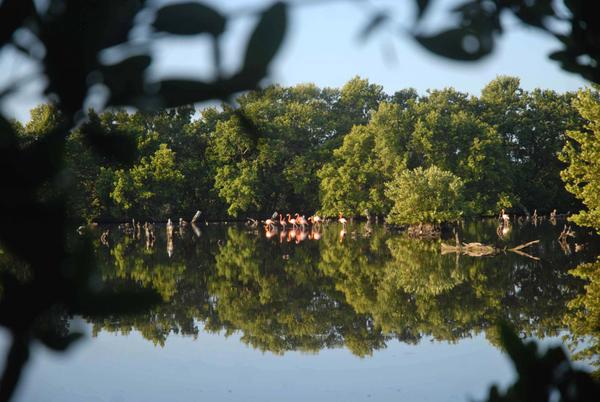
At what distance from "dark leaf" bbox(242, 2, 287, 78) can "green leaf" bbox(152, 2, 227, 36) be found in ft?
0.19

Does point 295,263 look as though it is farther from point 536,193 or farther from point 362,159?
point 536,193

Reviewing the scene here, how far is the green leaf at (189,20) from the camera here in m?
0.71

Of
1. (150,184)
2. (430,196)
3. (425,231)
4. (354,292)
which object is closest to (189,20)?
(354,292)

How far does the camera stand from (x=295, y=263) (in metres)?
25.4

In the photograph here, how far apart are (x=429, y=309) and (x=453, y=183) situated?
2043 cm

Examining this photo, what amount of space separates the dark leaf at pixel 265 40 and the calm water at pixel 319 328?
4552 millimetres

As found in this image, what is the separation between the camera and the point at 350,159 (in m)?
49.4

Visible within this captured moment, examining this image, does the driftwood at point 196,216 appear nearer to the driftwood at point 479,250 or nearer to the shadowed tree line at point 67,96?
the driftwood at point 479,250

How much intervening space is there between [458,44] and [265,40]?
26cm

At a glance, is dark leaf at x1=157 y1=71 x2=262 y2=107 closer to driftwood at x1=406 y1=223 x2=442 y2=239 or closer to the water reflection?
the water reflection

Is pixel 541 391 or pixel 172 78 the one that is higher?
pixel 172 78

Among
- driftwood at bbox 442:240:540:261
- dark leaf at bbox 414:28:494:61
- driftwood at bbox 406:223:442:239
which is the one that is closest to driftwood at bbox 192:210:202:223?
driftwood at bbox 406:223:442:239

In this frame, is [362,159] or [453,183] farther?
[362,159]

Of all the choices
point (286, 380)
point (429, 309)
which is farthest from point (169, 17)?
point (429, 309)
